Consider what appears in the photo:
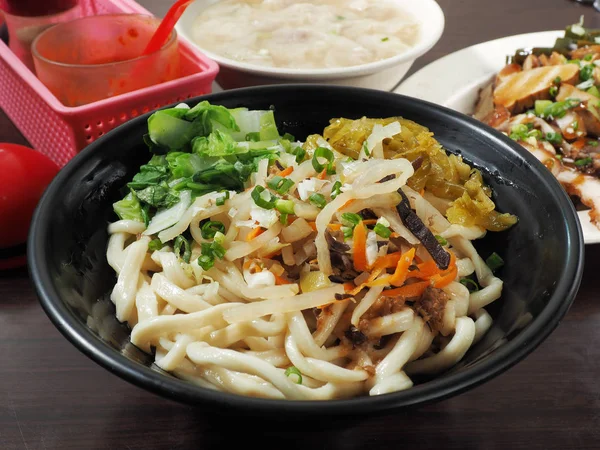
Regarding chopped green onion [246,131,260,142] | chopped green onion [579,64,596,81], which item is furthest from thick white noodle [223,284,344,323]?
chopped green onion [579,64,596,81]

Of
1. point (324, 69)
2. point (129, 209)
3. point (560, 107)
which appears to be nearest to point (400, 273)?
point (129, 209)

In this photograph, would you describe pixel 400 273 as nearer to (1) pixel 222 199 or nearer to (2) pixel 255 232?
(2) pixel 255 232

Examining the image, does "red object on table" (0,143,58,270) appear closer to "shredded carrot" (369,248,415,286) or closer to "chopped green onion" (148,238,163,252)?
"chopped green onion" (148,238,163,252)

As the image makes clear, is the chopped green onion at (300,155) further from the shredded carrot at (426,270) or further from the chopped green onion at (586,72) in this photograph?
the chopped green onion at (586,72)

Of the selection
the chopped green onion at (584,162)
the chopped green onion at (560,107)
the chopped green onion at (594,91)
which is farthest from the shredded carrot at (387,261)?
the chopped green onion at (594,91)

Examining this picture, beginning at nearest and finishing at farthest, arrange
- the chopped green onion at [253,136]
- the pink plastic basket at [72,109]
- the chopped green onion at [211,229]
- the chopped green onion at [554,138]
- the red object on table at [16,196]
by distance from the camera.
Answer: the chopped green onion at [211,229]
the chopped green onion at [253,136]
the red object on table at [16,196]
the pink plastic basket at [72,109]
the chopped green onion at [554,138]

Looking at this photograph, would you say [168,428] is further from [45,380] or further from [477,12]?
[477,12]

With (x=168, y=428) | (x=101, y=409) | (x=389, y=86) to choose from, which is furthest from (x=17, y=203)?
(x=389, y=86)
